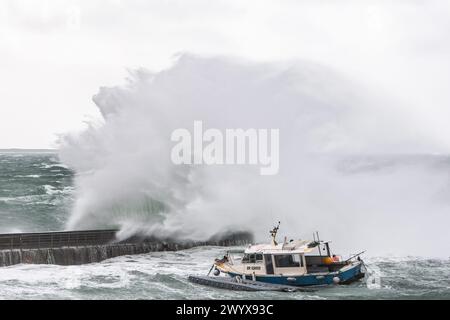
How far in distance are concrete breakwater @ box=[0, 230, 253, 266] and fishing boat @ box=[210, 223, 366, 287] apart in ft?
23.2

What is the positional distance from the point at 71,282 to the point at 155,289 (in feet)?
11.4

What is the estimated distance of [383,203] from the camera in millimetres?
43656

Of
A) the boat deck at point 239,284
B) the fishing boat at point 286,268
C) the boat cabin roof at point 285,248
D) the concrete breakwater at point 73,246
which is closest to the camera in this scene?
the boat deck at point 239,284

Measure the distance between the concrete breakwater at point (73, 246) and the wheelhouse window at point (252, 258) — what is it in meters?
8.16

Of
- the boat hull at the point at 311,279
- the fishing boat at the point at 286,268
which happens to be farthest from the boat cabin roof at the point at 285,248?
the boat hull at the point at 311,279

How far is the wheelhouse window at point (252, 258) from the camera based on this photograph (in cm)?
3060

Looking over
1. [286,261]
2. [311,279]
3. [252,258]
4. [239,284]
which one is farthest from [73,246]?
[311,279]

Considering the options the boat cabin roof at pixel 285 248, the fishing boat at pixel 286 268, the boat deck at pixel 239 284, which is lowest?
the boat deck at pixel 239 284

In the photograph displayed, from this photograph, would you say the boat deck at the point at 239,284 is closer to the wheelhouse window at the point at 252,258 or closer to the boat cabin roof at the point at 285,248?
the wheelhouse window at the point at 252,258

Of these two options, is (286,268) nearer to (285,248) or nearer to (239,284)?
(285,248)

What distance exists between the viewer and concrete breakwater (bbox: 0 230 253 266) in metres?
33.8

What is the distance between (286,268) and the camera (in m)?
30.4

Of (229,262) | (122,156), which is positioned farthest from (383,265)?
(122,156)
